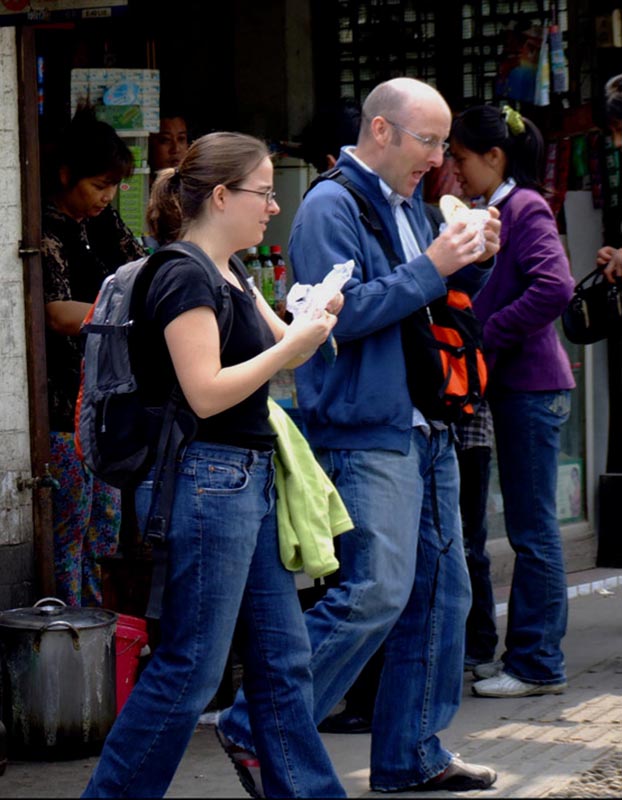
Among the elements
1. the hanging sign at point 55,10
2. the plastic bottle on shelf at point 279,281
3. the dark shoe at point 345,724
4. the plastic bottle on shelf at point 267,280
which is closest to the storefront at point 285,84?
the hanging sign at point 55,10

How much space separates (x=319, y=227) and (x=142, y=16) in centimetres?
366

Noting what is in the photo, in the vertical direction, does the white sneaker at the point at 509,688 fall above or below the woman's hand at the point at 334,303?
below

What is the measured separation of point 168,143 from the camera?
753 centimetres

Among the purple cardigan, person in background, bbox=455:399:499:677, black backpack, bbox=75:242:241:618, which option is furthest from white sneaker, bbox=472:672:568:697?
black backpack, bbox=75:242:241:618

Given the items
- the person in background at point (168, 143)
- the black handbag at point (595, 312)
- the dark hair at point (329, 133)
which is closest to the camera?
the black handbag at point (595, 312)

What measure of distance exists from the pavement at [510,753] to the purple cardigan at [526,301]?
1.24 metres

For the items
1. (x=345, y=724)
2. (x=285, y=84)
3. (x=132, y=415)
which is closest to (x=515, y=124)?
(x=285, y=84)

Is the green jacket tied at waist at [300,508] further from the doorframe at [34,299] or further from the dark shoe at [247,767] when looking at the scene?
the doorframe at [34,299]

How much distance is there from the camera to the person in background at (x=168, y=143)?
24.7 feet

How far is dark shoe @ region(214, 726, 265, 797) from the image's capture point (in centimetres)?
445

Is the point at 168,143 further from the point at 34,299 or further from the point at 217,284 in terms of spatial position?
the point at 217,284

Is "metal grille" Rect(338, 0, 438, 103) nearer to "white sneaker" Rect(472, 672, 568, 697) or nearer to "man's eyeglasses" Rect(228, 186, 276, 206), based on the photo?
"white sneaker" Rect(472, 672, 568, 697)

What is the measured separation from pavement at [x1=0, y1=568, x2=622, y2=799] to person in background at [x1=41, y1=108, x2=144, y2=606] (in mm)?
1016

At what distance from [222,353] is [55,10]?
2386 millimetres
